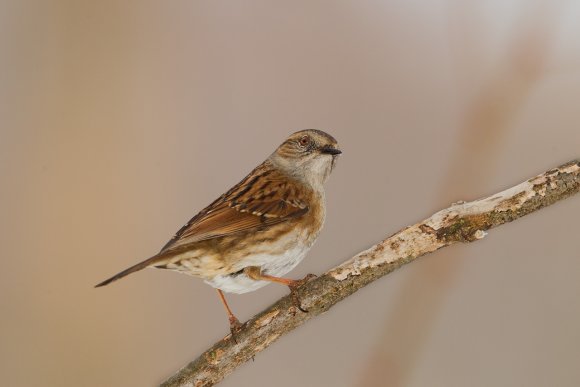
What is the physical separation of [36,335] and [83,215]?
2.55ft

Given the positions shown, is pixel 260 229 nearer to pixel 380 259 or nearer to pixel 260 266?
pixel 260 266

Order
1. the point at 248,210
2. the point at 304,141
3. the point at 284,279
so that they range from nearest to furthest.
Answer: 1. the point at 284,279
2. the point at 248,210
3. the point at 304,141

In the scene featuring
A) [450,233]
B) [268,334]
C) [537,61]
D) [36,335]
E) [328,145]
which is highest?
[537,61]

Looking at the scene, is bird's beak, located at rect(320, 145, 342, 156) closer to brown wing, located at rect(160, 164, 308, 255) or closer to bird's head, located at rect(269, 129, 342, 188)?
bird's head, located at rect(269, 129, 342, 188)

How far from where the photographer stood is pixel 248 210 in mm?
2977

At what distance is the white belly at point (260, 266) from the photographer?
2.81m

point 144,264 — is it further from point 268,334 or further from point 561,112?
point 561,112

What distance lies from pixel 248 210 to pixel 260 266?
0.27 metres

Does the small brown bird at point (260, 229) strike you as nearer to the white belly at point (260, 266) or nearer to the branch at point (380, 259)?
the white belly at point (260, 266)

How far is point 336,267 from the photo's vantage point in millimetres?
2615

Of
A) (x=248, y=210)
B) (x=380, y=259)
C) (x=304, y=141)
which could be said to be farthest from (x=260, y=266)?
(x=304, y=141)

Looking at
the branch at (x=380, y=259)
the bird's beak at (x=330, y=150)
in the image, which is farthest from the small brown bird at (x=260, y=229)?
the branch at (x=380, y=259)

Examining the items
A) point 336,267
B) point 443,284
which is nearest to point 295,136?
point 336,267

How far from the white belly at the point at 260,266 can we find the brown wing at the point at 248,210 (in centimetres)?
14
